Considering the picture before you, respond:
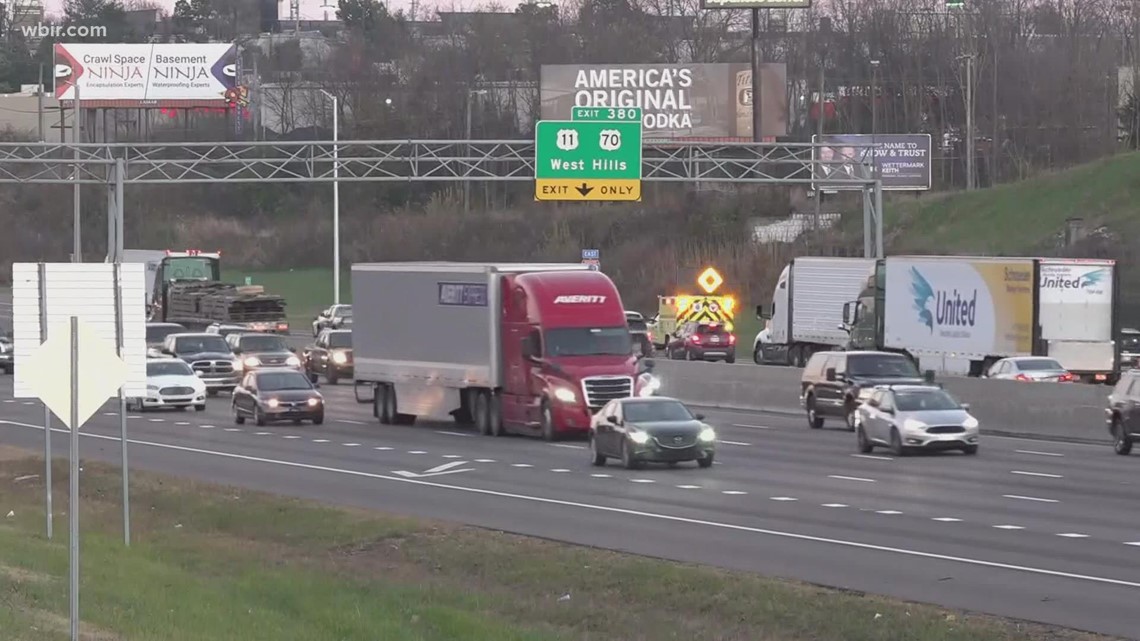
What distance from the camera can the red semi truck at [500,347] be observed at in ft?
125

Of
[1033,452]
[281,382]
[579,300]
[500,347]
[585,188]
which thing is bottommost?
[1033,452]

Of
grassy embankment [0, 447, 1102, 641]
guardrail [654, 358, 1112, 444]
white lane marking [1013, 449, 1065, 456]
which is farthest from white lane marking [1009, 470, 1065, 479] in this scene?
grassy embankment [0, 447, 1102, 641]

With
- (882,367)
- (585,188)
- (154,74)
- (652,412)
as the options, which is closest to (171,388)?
(585,188)

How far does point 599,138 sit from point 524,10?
257 feet

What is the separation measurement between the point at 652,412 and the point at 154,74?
2968 inches

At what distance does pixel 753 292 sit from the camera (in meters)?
85.4

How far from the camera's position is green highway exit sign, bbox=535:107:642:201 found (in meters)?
52.5

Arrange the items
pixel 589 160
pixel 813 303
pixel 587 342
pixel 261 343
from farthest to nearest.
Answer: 1. pixel 813 303
2. pixel 261 343
3. pixel 589 160
4. pixel 587 342

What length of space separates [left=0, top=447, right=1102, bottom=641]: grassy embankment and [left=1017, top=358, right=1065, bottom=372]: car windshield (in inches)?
935

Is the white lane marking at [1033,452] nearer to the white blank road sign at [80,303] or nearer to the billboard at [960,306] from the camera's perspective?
the billboard at [960,306]

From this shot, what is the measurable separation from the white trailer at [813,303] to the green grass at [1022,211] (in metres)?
20.9

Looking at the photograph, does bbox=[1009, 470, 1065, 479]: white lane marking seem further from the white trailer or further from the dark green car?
the white trailer

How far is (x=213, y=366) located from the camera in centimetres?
5678

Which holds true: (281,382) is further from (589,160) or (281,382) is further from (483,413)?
(589,160)
